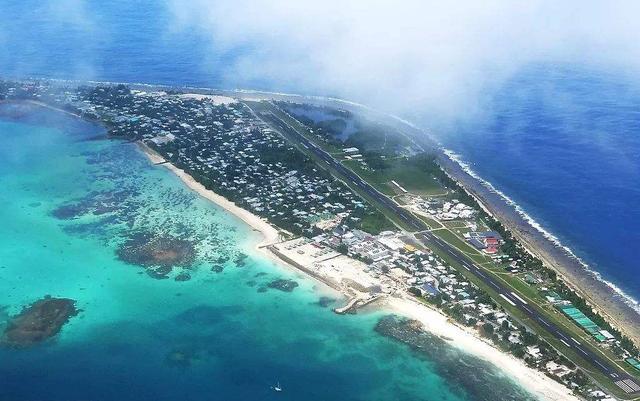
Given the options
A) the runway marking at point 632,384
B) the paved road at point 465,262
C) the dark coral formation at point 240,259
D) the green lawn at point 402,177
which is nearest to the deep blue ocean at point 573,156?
the green lawn at point 402,177

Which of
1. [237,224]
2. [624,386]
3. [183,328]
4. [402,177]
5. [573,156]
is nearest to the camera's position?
[624,386]

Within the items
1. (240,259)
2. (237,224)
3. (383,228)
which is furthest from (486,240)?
(237,224)

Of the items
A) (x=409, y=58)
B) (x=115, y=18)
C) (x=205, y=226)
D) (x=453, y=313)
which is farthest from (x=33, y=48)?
(x=453, y=313)

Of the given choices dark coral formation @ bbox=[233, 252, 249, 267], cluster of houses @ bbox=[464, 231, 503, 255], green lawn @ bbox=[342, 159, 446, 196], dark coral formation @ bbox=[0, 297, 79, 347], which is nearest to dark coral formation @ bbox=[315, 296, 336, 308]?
dark coral formation @ bbox=[233, 252, 249, 267]

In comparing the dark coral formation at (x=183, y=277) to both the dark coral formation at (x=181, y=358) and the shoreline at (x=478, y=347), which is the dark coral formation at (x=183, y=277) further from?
the shoreline at (x=478, y=347)

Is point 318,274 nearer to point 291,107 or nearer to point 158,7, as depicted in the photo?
point 291,107

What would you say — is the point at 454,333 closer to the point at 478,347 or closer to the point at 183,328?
the point at 478,347

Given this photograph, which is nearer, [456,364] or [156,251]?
[456,364]
